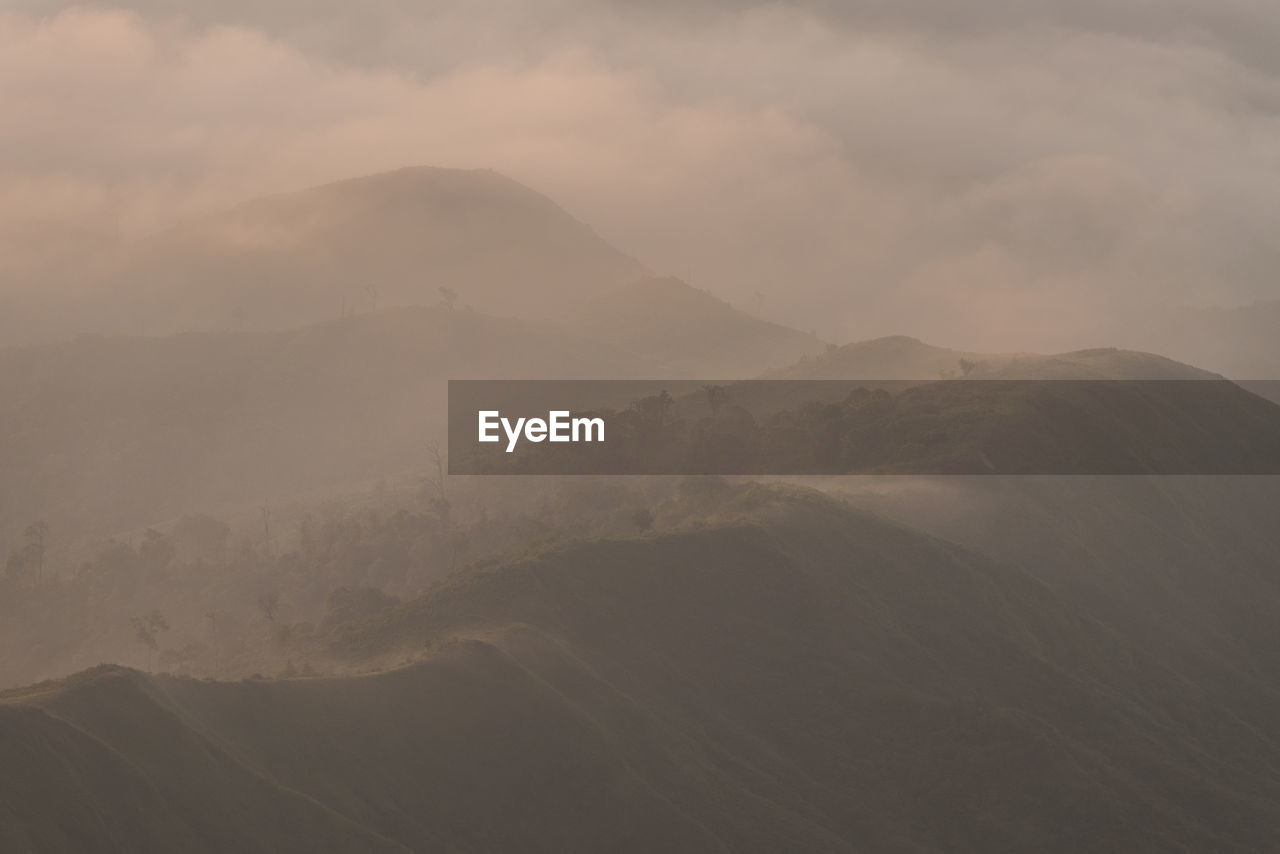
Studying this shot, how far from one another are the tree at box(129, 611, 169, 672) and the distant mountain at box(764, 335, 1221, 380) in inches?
3533

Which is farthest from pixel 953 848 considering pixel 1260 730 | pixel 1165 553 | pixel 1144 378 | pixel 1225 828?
pixel 1144 378

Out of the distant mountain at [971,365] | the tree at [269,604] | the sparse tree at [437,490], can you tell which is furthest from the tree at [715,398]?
the tree at [269,604]

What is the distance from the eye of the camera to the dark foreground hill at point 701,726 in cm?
4569

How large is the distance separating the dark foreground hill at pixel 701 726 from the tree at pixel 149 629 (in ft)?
161

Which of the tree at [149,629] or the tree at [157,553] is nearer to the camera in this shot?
the tree at [149,629]

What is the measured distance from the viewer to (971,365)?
6550 inches

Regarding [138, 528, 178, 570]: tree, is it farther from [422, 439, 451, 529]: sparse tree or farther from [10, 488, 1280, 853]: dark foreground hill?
Result: [10, 488, 1280, 853]: dark foreground hill

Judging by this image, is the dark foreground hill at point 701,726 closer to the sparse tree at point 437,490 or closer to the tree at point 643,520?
the tree at point 643,520

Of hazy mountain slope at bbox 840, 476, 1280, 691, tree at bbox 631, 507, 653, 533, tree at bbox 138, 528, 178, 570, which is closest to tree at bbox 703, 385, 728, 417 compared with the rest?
hazy mountain slope at bbox 840, 476, 1280, 691

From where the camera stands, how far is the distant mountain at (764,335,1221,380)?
155625 mm

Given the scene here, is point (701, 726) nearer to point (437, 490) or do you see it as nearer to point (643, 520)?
point (643, 520)

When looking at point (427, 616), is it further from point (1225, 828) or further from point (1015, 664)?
point (1225, 828)

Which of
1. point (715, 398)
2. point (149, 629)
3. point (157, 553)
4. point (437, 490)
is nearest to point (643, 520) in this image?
point (715, 398)

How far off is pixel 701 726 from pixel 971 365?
357 ft
